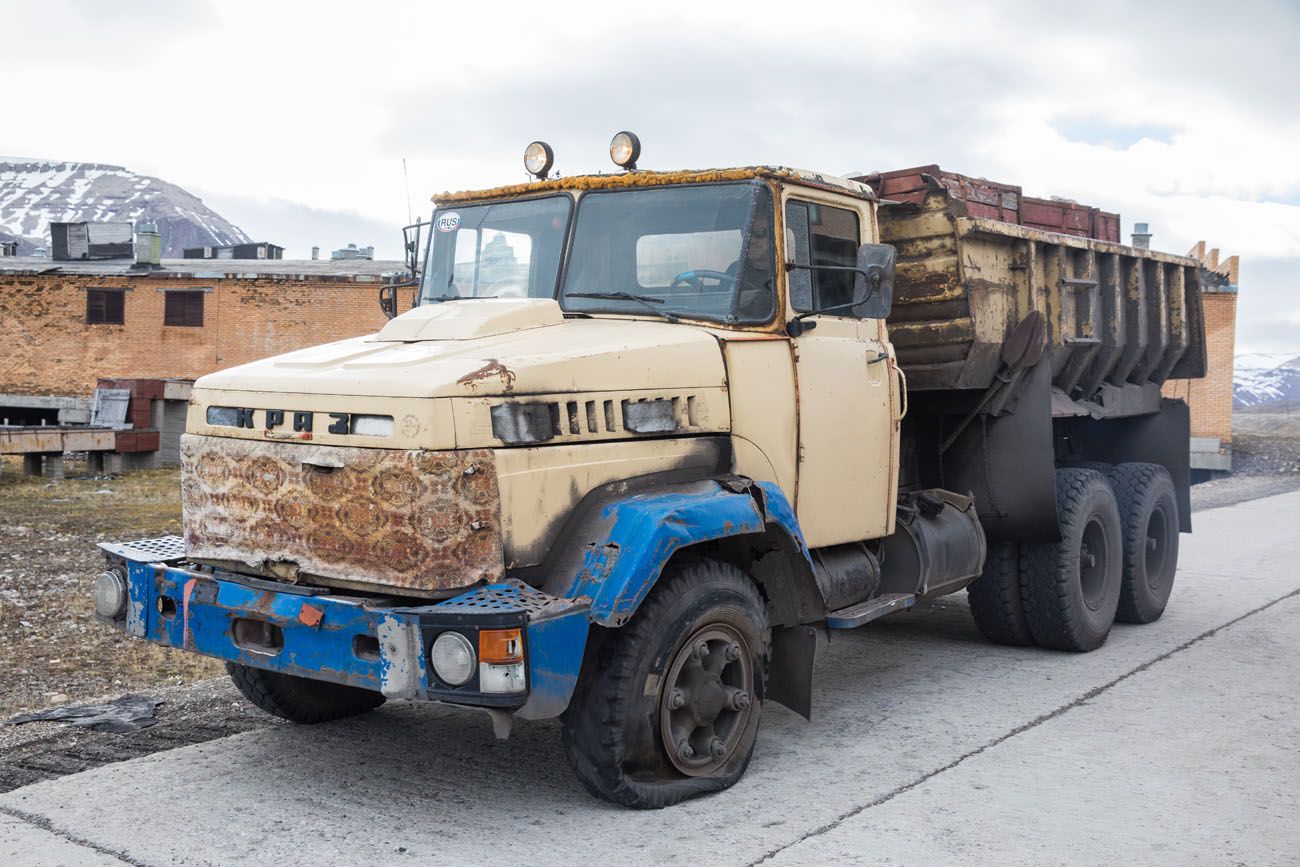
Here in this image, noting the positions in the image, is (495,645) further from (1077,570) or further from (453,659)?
(1077,570)

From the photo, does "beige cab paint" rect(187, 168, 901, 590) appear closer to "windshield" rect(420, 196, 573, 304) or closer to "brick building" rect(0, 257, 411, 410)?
"windshield" rect(420, 196, 573, 304)

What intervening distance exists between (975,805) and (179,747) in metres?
3.44

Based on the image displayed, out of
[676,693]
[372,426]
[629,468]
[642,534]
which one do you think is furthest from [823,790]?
[372,426]

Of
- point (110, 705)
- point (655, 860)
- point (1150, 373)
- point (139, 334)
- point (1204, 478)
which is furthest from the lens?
point (139, 334)

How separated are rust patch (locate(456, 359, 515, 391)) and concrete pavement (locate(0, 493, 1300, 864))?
5.32 ft

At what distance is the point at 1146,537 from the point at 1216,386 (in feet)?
85.0

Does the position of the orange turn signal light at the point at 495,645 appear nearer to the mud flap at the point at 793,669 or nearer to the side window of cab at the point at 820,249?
the mud flap at the point at 793,669

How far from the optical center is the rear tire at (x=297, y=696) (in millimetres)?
5742

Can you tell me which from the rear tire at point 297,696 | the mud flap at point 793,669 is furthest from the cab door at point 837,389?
the rear tire at point 297,696

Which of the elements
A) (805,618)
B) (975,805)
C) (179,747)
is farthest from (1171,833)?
(179,747)

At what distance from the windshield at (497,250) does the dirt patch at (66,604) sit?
2864 millimetres

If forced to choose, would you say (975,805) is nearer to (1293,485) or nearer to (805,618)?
(805,618)

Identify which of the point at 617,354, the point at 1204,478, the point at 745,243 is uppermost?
the point at 745,243

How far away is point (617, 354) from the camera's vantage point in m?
4.88
